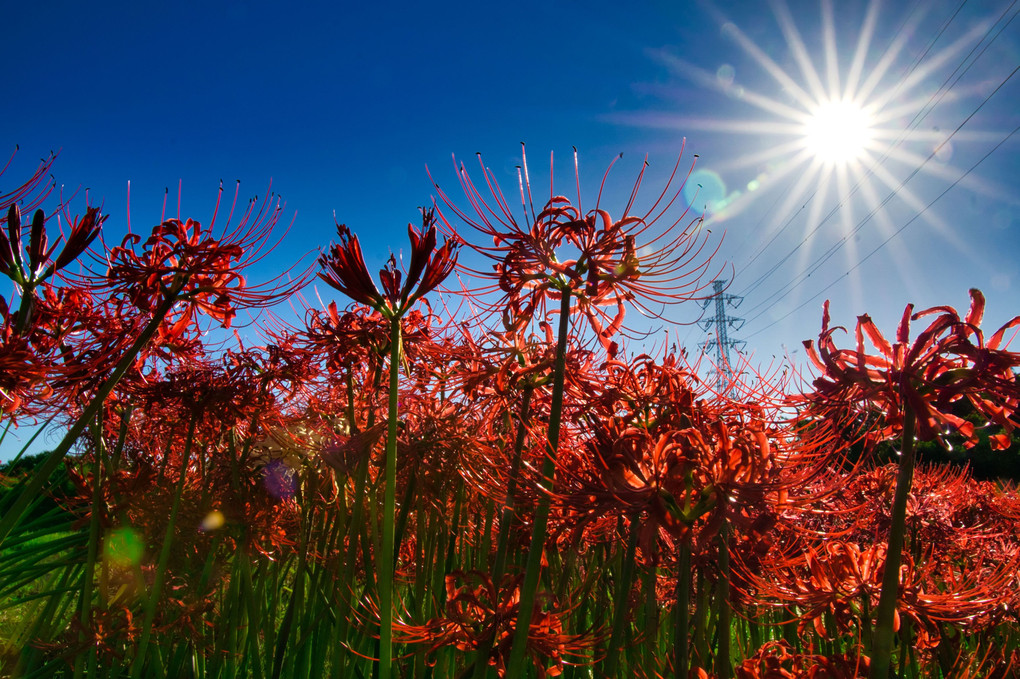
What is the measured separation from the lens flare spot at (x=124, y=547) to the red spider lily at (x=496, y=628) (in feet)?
7.66

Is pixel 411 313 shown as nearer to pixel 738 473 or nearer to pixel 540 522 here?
pixel 540 522

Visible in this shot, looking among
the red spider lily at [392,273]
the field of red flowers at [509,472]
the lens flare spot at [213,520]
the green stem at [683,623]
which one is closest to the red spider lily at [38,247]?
the field of red flowers at [509,472]

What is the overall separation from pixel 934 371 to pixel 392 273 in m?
1.75

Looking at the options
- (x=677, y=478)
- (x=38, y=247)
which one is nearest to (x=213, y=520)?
→ (x=38, y=247)

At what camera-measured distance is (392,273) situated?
82.6 inches

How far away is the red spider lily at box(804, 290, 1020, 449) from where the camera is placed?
Result: 1.48 metres

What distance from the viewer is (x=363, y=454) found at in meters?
2.45

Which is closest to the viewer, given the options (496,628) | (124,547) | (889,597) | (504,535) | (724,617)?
(889,597)

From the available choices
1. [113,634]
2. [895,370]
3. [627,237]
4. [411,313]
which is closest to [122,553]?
[113,634]

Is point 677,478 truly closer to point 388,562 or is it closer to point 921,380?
point 921,380

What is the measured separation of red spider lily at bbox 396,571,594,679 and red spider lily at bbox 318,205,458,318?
1010 mm

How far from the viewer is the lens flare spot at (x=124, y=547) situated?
332 centimetres

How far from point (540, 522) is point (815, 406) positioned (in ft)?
3.33

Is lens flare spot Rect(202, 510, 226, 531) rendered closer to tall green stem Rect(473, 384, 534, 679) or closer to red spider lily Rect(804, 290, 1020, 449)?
tall green stem Rect(473, 384, 534, 679)
